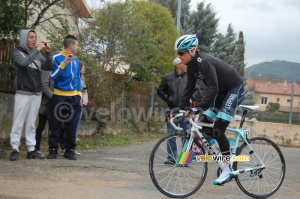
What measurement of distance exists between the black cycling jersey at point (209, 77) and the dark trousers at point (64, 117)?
275cm

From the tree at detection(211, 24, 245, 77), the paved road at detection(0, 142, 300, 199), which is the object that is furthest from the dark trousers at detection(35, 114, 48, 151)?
the tree at detection(211, 24, 245, 77)

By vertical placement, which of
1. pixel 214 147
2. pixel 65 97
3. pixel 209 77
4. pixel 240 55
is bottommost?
pixel 214 147

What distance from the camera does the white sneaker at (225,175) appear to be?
5320 mm

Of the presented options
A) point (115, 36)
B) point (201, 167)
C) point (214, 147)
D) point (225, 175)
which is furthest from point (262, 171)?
point (115, 36)

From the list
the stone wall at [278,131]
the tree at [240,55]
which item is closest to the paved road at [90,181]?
the stone wall at [278,131]

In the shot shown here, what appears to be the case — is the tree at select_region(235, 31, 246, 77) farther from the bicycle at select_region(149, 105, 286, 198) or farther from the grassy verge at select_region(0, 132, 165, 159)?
the bicycle at select_region(149, 105, 286, 198)

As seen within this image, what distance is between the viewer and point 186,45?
522 cm

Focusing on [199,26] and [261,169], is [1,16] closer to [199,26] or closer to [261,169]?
[261,169]

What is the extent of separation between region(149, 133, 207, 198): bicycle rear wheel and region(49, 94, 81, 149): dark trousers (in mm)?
2993

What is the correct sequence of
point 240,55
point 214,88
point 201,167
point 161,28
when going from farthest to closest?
point 240,55 < point 161,28 < point 201,167 < point 214,88

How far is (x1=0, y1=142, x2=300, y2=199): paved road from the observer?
5.04m

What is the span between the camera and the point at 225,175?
5375mm

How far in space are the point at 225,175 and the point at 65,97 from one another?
11.6 ft

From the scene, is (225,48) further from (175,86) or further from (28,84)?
(28,84)
